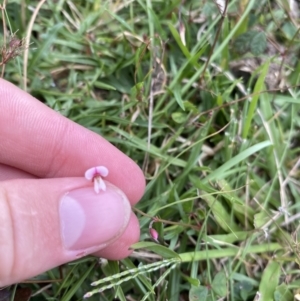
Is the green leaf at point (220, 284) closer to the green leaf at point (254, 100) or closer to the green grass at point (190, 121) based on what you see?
the green grass at point (190, 121)

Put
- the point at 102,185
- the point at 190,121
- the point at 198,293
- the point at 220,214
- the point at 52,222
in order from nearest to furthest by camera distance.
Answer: the point at 52,222 < the point at 102,185 < the point at 198,293 < the point at 220,214 < the point at 190,121

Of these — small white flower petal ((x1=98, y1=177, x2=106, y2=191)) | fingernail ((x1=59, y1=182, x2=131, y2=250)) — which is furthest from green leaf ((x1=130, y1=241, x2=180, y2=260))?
small white flower petal ((x1=98, y1=177, x2=106, y2=191))

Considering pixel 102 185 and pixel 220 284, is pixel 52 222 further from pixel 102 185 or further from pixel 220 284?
pixel 220 284

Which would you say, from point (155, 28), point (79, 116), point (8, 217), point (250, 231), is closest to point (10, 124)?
point (79, 116)

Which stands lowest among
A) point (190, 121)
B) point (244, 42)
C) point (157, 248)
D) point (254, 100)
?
point (157, 248)

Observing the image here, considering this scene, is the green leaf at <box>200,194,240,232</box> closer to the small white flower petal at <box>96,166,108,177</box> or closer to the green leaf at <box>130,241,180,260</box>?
the green leaf at <box>130,241,180,260</box>

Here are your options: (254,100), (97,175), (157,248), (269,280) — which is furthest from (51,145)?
(269,280)

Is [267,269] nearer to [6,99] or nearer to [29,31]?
[6,99]
